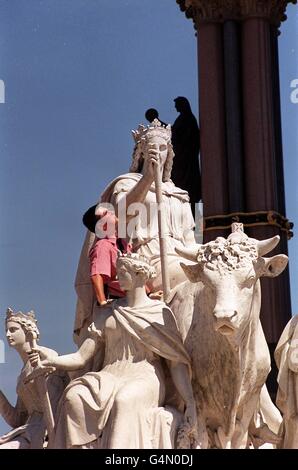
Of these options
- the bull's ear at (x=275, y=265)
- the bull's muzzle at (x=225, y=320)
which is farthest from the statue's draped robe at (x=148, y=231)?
the bull's muzzle at (x=225, y=320)

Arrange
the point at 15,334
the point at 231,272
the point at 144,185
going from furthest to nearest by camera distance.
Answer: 1. the point at 144,185
2. the point at 15,334
3. the point at 231,272

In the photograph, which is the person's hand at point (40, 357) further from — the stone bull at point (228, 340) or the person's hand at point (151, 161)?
the person's hand at point (151, 161)

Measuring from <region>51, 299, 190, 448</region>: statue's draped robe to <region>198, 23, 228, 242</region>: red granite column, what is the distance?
29.8 ft

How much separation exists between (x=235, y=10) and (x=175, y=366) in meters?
10.5

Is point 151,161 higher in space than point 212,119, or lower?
lower

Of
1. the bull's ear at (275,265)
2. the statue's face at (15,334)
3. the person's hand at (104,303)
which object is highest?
the bull's ear at (275,265)

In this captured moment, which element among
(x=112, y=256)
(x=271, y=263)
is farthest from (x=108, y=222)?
(x=271, y=263)

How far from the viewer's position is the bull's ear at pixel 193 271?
11.8 m

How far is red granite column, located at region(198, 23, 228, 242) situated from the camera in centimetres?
2145

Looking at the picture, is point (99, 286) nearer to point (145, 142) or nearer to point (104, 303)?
point (104, 303)

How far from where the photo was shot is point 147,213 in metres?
13.6

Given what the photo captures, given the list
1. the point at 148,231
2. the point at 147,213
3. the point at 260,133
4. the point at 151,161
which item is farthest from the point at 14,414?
the point at 260,133

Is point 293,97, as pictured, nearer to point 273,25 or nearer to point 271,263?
point 273,25

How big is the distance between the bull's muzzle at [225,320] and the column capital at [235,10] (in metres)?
10.8
